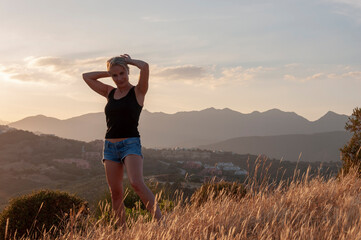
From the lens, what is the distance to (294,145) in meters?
139

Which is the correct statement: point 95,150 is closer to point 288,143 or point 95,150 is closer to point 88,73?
point 88,73

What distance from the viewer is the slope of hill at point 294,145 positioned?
12564 centimetres

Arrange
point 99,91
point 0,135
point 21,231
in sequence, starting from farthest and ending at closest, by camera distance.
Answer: point 0,135 → point 21,231 → point 99,91

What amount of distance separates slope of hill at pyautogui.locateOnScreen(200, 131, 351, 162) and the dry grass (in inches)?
4649

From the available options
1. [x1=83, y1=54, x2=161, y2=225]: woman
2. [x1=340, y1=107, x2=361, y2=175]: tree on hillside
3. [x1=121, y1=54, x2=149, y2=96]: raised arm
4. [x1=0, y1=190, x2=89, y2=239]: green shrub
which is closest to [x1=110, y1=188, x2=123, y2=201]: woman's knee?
[x1=83, y1=54, x2=161, y2=225]: woman

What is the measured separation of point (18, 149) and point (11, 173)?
45.2 feet

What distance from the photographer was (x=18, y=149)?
5344cm

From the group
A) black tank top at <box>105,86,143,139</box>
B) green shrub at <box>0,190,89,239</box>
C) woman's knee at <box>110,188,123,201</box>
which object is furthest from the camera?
green shrub at <box>0,190,89,239</box>

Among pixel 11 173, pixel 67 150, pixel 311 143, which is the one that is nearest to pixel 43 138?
pixel 67 150

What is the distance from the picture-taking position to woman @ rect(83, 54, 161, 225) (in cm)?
463

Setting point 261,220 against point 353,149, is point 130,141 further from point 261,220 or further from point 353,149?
point 353,149

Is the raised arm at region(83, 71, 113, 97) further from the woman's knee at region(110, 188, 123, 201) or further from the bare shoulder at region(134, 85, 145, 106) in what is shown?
the woman's knee at region(110, 188, 123, 201)

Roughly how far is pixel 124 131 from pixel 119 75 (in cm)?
69

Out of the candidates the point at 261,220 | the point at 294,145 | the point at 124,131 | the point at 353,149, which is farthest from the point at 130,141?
the point at 294,145
